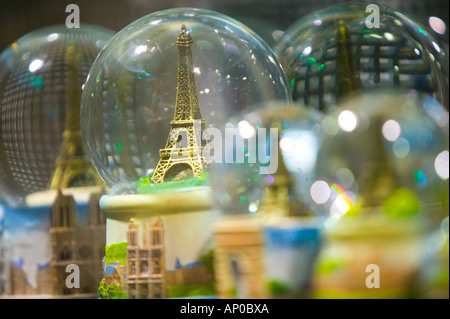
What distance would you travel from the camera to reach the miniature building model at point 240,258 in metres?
1.82

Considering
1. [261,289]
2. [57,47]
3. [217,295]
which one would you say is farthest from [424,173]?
[57,47]

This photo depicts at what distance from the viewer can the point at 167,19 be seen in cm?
252

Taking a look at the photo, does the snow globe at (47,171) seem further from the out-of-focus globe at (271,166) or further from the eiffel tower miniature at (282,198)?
the eiffel tower miniature at (282,198)

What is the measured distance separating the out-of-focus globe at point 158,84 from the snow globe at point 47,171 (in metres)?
0.41

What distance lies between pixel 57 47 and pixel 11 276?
92 centimetres

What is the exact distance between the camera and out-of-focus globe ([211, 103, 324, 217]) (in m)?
1.87

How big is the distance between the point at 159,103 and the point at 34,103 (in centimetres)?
64

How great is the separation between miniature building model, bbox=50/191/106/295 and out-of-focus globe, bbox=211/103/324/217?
889 mm

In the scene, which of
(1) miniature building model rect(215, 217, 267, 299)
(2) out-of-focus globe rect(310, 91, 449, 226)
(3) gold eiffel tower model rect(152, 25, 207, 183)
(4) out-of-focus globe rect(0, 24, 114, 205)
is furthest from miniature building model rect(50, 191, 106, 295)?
(2) out-of-focus globe rect(310, 91, 449, 226)

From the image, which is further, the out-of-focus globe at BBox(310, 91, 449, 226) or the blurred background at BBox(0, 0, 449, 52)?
the blurred background at BBox(0, 0, 449, 52)

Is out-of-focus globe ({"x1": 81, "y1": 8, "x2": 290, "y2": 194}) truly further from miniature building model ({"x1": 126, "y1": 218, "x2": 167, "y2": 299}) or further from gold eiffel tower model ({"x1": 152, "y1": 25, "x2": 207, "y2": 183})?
miniature building model ({"x1": 126, "y1": 218, "x2": 167, "y2": 299})

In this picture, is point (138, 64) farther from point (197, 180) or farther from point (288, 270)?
point (288, 270)

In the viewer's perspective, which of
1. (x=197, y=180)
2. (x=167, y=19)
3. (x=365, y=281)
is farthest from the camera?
(x=167, y=19)

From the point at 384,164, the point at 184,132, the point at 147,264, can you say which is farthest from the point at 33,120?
the point at 384,164
